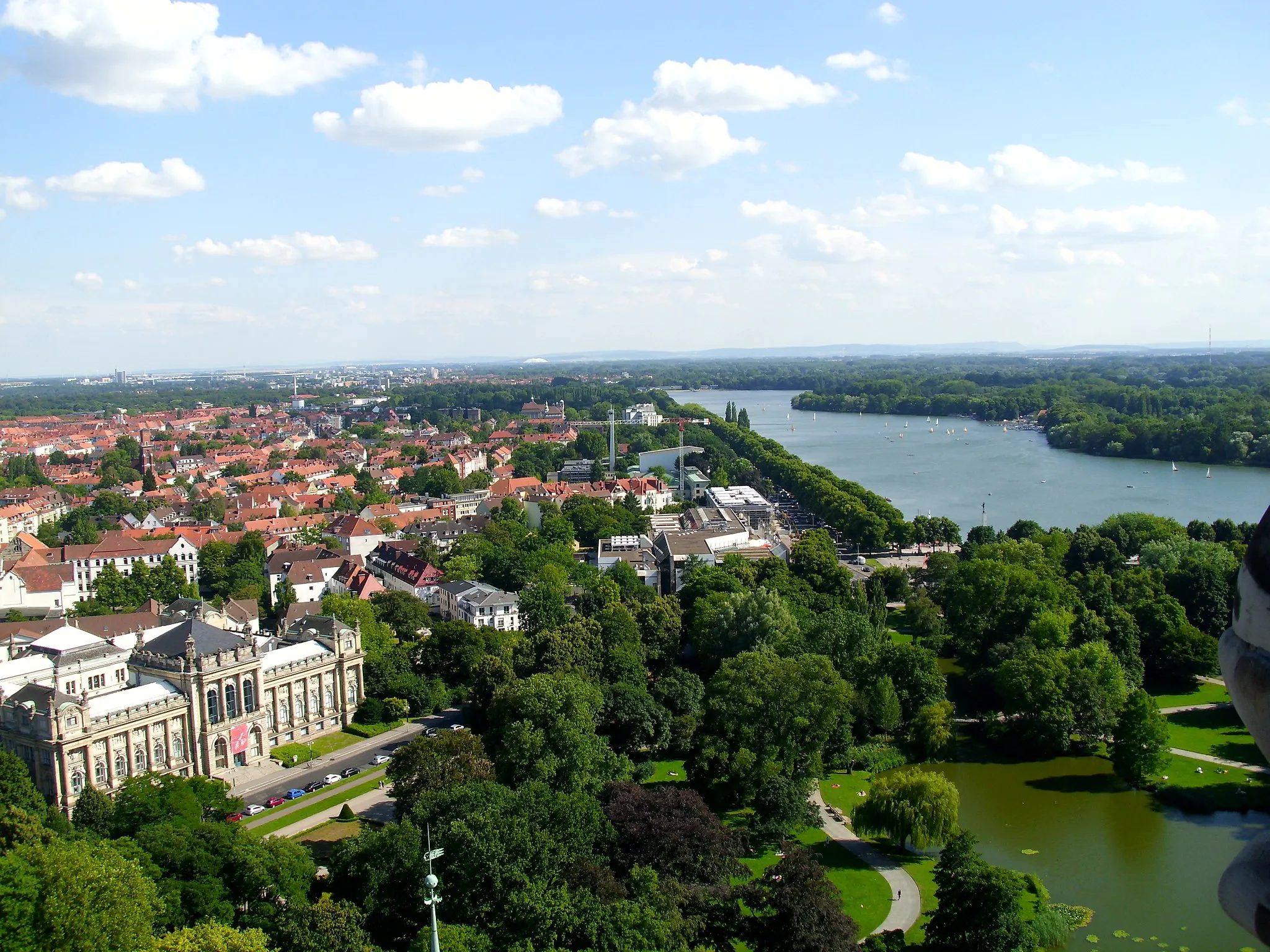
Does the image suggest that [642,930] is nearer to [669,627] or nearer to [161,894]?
[161,894]

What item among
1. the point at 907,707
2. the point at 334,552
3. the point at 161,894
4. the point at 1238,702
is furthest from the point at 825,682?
the point at 334,552

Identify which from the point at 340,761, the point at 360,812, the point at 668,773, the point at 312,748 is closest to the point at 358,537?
the point at 312,748

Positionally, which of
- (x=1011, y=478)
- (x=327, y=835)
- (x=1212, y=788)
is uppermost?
(x=1011, y=478)

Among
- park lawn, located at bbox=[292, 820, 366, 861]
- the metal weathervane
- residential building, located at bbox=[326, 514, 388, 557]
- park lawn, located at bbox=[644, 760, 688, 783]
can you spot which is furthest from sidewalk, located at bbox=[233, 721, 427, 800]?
residential building, located at bbox=[326, 514, 388, 557]

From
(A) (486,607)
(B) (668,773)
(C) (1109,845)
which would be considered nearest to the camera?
→ (C) (1109,845)

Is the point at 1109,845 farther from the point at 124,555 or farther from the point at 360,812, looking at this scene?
the point at 124,555

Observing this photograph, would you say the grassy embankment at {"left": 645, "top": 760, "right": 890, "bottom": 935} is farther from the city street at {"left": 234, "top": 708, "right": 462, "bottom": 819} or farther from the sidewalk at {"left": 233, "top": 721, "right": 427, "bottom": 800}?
the sidewalk at {"left": 233, "top": 721, "right": 427, "bottom": 800}

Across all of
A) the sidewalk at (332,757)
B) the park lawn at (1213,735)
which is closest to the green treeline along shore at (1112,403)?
the park lawn at (1213,735)
